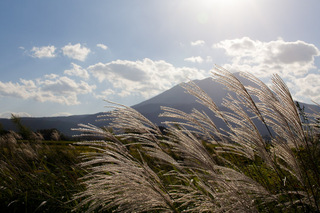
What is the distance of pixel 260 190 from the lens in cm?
147

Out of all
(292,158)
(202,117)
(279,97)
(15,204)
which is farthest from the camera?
(15,204)

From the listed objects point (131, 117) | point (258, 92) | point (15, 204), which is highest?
point (258, 92)

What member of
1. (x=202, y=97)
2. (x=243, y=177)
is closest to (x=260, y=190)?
(x=243, y=177)

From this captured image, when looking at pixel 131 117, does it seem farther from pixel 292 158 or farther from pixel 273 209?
pixel 273 209

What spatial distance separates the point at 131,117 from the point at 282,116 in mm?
1155

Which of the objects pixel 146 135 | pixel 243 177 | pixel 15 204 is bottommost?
pixel 15 204

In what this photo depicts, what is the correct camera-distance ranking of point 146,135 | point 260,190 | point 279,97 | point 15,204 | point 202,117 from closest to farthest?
point 260,190 < point 279,97 < point 146,135 < point 202,117 < point 15,204

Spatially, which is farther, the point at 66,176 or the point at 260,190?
the point at 66,176

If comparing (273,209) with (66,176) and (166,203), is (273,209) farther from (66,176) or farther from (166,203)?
(66,176)

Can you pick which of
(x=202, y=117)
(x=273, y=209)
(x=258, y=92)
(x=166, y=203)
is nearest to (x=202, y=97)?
(x=202, y=117)

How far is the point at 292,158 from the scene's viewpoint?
166 cm

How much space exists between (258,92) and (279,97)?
0.54 ft

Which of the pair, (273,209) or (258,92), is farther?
A: (273,209)

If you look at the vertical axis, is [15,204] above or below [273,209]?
below
